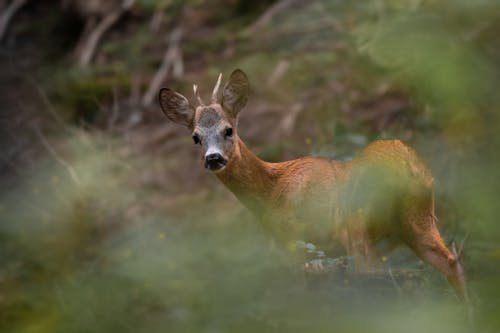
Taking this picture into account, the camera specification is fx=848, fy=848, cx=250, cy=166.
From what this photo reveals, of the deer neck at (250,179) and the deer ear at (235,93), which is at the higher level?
the deer ear at (235,93)

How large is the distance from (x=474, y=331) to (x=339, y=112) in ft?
22.6

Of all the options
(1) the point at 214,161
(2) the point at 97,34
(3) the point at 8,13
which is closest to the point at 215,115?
(1) the point at 214,161

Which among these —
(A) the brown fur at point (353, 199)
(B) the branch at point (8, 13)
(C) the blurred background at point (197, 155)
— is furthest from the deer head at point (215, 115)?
(B) the branch at point (8, 13)

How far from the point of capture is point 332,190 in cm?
404

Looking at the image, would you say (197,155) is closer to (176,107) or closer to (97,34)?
(97,34)

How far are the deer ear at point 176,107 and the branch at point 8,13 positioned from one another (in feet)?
25.7

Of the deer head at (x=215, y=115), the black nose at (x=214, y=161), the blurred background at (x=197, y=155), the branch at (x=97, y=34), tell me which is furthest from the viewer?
the branch at (x=97, y=34)

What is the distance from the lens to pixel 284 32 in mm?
9727

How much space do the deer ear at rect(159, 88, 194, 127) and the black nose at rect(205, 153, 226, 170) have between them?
1.57ft

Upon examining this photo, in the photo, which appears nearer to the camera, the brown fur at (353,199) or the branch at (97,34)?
the brown fur at (353,199)

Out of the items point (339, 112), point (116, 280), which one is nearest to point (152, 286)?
point (116, 280)

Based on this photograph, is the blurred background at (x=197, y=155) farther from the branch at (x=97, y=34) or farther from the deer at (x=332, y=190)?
the deer at (x=332, y=190)

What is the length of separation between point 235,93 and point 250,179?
0.51 meters

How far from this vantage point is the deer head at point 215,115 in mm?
4379
